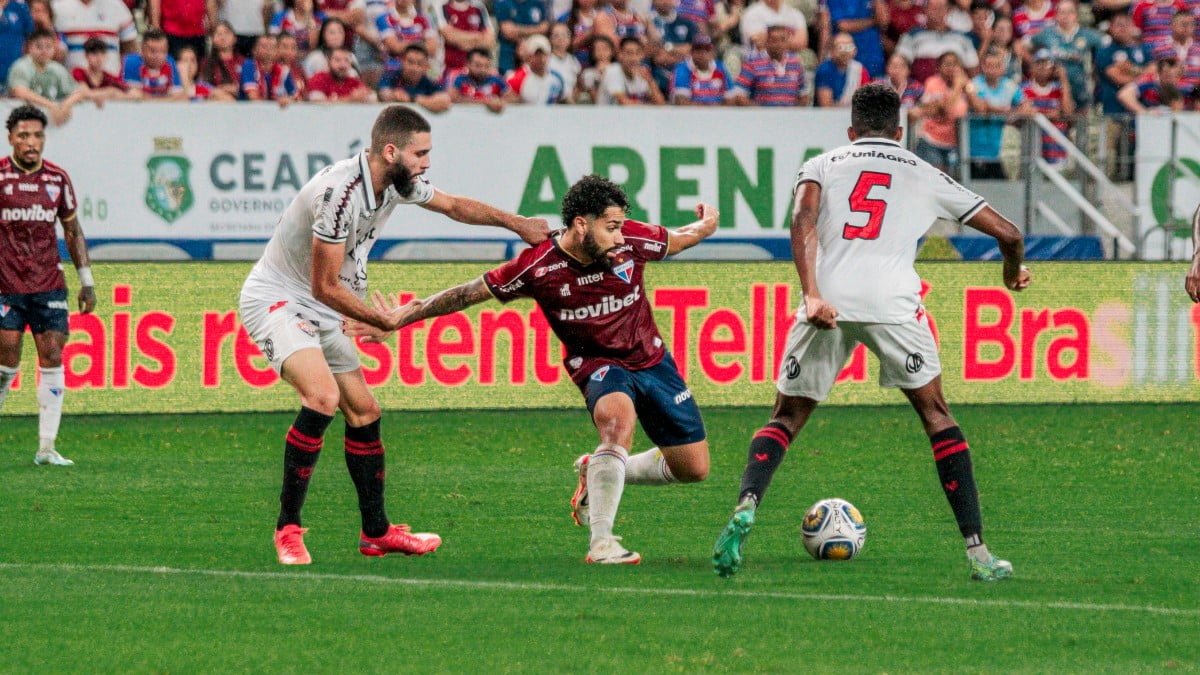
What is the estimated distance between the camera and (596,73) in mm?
19391

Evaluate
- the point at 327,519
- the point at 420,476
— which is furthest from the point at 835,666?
the point at 420,476

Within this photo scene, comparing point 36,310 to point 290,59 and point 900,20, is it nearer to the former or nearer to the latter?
point 290,59

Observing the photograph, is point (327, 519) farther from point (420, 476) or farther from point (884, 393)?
point (884, 393)

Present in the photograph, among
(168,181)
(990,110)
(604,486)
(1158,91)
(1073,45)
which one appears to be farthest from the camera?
(1073,45)

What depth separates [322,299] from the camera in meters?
8.26

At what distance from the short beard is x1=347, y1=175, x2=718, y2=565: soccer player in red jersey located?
19.9 inches

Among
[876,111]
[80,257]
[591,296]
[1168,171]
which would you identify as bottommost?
[1168,171]

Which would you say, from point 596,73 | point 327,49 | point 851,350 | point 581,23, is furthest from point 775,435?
point 581,23

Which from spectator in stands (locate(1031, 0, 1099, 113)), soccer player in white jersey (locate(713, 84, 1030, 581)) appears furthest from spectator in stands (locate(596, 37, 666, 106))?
soccer player in white jersey (locate(713, 84, 1030, 581))

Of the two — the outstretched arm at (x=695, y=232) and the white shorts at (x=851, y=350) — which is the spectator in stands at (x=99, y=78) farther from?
the white shorts at (x=851, y=350)

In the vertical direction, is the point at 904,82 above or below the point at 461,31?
below

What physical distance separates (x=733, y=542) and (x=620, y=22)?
13.2 m

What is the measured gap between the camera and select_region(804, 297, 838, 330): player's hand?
767 centimetres

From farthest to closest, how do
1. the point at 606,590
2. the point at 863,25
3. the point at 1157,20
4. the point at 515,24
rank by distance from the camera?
the point at 1157,20, the point at 863,25, the point at 515,24, the point at 606,590
